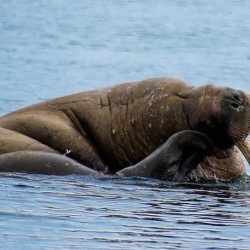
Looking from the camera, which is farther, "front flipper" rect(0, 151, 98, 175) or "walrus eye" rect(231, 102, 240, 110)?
"walrus eye" rect(231, 102, 240, 110)

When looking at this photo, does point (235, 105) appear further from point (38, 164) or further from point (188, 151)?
point (38, 164)

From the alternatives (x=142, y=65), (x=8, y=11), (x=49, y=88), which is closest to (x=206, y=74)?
(x=142, y=65)

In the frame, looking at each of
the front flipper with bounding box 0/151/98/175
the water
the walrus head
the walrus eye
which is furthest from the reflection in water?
the walrus eye

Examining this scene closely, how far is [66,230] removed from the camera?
10.4 m

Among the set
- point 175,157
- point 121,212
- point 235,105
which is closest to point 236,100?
point 235,105

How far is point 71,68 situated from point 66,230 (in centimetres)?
1526

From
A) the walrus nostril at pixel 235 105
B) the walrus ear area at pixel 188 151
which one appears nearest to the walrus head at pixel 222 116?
the walrus nostril at pixel 235 105

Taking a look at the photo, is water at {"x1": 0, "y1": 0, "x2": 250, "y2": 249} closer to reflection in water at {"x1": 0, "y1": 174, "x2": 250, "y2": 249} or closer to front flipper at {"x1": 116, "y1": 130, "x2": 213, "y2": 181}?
reflection in water at {"x1": 0, "y1": 174, "x2": 250, "y2": 249}

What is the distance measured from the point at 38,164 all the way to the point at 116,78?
432 inches

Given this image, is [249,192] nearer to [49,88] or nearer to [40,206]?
[40,206]

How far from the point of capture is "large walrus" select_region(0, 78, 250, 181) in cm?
1280

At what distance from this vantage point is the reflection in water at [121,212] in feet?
33.3

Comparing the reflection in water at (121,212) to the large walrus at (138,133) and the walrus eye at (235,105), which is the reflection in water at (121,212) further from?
the walrus eye at (235,105)

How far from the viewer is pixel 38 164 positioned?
505 inches
